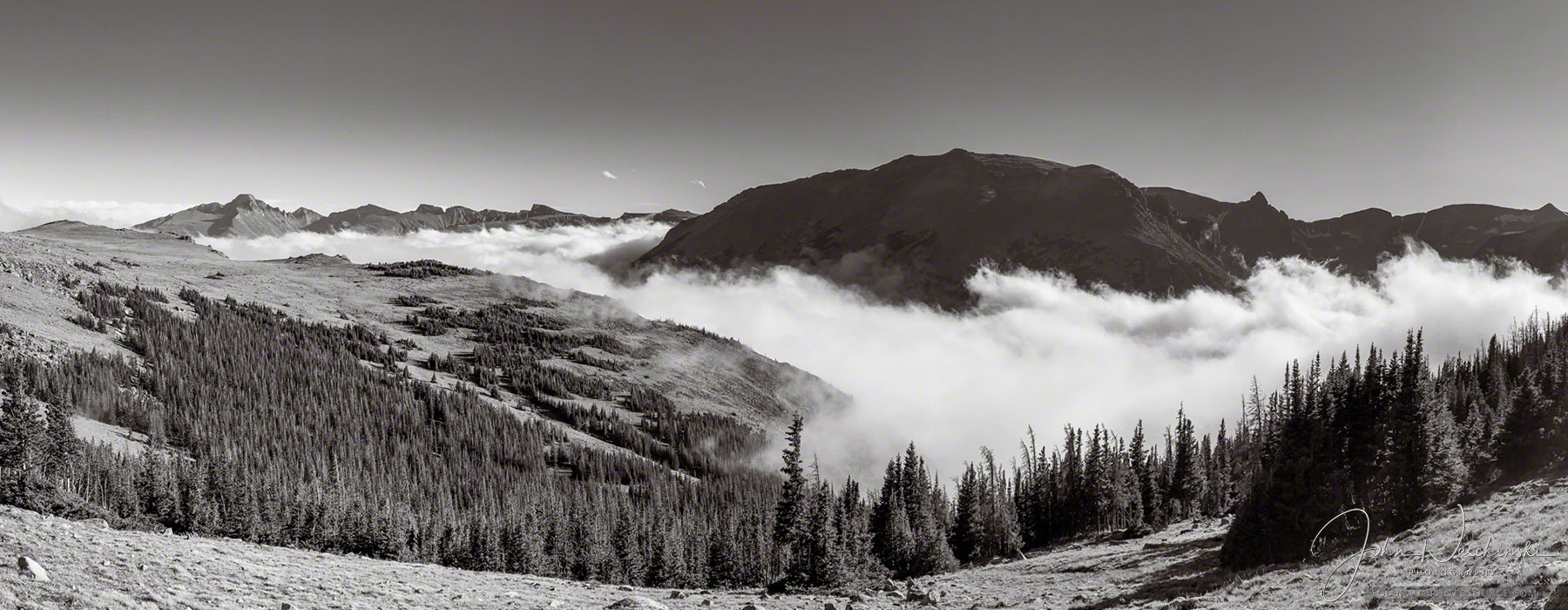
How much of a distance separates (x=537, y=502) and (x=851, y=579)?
134 meters

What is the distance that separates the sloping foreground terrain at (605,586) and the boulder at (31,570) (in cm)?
32

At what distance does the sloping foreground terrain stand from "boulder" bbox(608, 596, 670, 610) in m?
1.36

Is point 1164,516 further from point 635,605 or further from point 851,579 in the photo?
point 635,605

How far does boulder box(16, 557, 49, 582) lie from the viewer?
71.6ft

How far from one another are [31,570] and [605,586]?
27915 mm

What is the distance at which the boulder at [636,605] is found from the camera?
3303 centimetres

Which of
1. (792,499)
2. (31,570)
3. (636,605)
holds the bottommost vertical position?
(792,499)

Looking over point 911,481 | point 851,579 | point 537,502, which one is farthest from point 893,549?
point 537,502

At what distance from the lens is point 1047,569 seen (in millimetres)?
75000

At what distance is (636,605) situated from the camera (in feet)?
111
